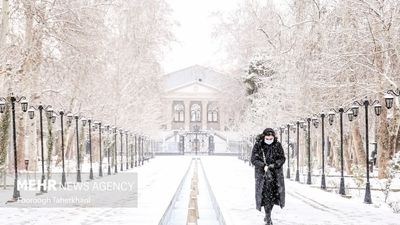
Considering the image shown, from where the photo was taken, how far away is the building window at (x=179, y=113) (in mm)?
137500

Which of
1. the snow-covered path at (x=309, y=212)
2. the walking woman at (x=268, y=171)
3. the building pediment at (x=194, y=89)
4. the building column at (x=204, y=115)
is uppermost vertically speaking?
the building pediment at (x=194, y=89)

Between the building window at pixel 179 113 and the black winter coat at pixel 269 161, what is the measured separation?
124 metres

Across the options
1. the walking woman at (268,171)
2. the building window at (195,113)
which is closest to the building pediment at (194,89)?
the building window at (195,113)

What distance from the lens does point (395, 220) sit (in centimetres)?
1362

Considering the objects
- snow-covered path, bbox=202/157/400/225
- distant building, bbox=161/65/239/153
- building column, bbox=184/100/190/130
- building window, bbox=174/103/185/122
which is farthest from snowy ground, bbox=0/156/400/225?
building window, bbox=174/103/185/122

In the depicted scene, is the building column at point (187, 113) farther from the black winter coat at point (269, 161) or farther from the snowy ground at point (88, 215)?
the black winter coat at point (269, 161)

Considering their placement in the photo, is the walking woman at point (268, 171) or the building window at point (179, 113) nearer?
the walking woman at point (268, 171)

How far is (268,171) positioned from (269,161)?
0.72ft

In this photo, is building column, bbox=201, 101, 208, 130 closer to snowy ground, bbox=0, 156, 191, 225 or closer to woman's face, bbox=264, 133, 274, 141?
snowy ground, bbox=0, 156, 191, 225

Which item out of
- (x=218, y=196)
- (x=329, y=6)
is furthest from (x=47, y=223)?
(x=329, y=6)

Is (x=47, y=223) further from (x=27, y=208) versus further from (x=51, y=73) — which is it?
(x=51, y=73)

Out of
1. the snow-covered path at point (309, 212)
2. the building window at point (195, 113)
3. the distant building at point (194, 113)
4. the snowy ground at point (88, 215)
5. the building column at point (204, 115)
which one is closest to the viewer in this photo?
the snowy ground at point (88, 215)

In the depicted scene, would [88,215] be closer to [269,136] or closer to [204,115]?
[269,136]

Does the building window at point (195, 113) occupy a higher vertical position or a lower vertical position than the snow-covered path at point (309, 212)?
higher
